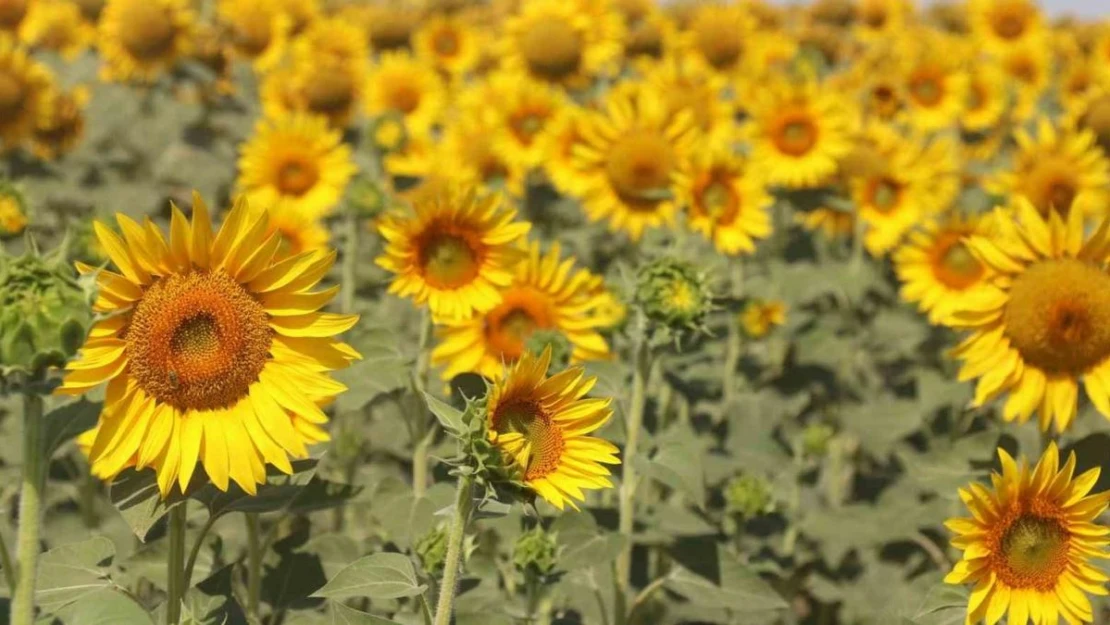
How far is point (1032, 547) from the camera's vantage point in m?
2.58

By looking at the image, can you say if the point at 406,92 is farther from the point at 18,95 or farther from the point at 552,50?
the point at 18,95

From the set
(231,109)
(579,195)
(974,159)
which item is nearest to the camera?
(579,195)

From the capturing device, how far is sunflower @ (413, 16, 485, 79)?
7852 millimetres

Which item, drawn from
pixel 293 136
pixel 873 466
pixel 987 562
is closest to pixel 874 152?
pixel 873 466

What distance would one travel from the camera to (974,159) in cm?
782

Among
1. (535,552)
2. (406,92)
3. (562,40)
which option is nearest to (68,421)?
(535,552)

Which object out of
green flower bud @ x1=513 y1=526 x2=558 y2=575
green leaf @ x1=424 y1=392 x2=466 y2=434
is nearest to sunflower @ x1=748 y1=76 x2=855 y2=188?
green flower bud @ x1=513 y1=526 x2=558 y2=575

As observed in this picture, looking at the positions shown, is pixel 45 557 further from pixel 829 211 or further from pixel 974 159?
pixel 974 159

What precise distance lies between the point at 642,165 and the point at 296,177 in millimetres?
1506

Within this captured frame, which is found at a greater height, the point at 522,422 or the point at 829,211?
the point at 829,211

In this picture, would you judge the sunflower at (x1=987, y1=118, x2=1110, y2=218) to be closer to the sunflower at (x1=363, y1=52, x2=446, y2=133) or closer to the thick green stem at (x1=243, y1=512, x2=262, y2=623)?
the sunflower at (x1=363, y1=52, x2=446, y2=133)

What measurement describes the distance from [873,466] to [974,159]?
3171 mm

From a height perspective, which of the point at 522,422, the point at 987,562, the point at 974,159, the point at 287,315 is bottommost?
the point at 987,562

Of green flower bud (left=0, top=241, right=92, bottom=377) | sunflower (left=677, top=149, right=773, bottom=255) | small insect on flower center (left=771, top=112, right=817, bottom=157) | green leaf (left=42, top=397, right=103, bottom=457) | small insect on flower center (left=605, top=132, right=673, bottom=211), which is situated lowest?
green leaf (left=42, top=397, right=103, bottom=457)
